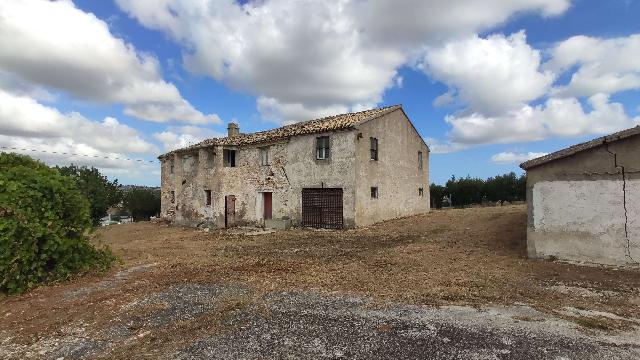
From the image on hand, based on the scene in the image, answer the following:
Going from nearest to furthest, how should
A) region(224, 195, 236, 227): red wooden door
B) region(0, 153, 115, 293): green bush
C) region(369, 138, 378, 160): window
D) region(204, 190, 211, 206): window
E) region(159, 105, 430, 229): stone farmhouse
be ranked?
region(0, 153, 115, 293): green bush → region(159, 105, 430, 229): stone farmhouse → region(369, 138, 378, 160): window → region(224, 195, 236, 227): red wooden door → region(204, 190, 211, 206): window

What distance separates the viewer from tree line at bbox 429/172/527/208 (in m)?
36.7

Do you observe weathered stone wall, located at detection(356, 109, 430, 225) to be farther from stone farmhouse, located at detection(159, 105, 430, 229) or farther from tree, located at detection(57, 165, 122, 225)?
tree, located at detection(57, 165, 122, 225)

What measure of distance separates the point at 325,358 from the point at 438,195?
37085 millimetres

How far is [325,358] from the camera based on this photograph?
483 cm

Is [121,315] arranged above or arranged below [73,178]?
below

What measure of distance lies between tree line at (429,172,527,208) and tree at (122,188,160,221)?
29.8 m

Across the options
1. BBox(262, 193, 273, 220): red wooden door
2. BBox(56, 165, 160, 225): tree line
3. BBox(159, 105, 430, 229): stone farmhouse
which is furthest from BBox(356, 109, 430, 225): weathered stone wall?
BBox(56, 165, 160, 225): tree line

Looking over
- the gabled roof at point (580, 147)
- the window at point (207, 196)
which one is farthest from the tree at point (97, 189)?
the gabled roof at point (580, 147)

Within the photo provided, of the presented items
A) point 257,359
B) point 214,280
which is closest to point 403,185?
point 214,280

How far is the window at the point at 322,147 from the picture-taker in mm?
20984

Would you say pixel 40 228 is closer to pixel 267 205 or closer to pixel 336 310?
pixel 336 310

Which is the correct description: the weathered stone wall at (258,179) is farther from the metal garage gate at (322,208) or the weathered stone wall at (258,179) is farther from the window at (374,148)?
the window at (374,148)

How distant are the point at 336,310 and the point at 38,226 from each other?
665 centimetres

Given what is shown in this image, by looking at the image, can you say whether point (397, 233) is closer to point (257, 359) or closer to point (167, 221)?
point (257, 359)
